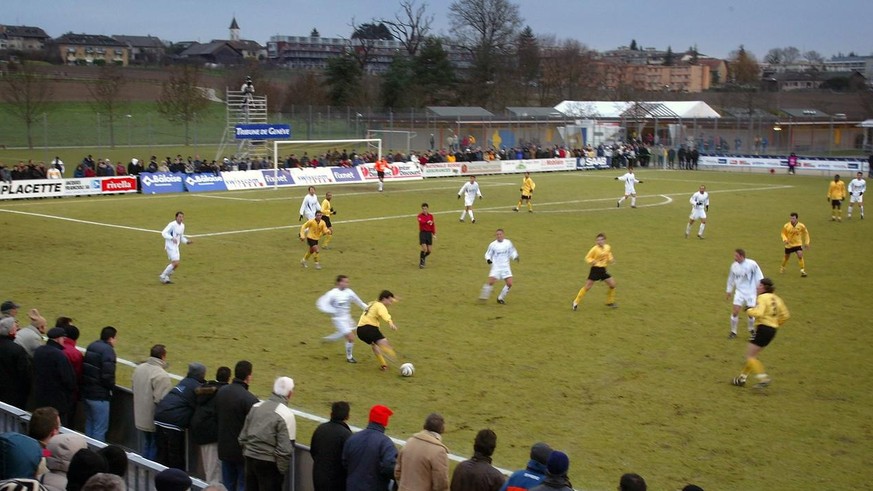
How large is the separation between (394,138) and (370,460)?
65744 mm

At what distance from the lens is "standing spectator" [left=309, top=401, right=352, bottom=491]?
9.05m

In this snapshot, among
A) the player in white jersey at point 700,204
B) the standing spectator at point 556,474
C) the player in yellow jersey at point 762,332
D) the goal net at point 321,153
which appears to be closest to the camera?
the standing spectator at point 556,474

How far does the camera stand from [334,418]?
9.20m

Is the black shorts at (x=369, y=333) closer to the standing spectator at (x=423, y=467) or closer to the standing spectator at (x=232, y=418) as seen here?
the standing spectator at (x=232, y=418)

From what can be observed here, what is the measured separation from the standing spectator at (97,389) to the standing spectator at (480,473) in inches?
220

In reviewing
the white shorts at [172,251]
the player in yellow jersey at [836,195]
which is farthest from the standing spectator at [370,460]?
the player in yellow jersey at [836,195]

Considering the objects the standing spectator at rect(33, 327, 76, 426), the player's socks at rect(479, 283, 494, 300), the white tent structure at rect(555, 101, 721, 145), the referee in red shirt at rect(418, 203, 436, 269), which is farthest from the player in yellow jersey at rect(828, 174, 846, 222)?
the white tent structure at rect(555, 101, 721, 145)

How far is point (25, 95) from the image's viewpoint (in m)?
61.6

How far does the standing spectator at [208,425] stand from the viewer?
10258 mm

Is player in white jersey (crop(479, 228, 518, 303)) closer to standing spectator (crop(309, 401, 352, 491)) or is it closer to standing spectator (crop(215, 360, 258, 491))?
standing spectator (crop(215, 360, 258, 491))

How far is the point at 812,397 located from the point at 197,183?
40260 millimetres

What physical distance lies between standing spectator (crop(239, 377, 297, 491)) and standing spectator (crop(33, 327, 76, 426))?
3132mm

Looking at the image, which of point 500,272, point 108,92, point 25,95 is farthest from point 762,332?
point 108,92

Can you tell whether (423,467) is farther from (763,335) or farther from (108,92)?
(108,92)
